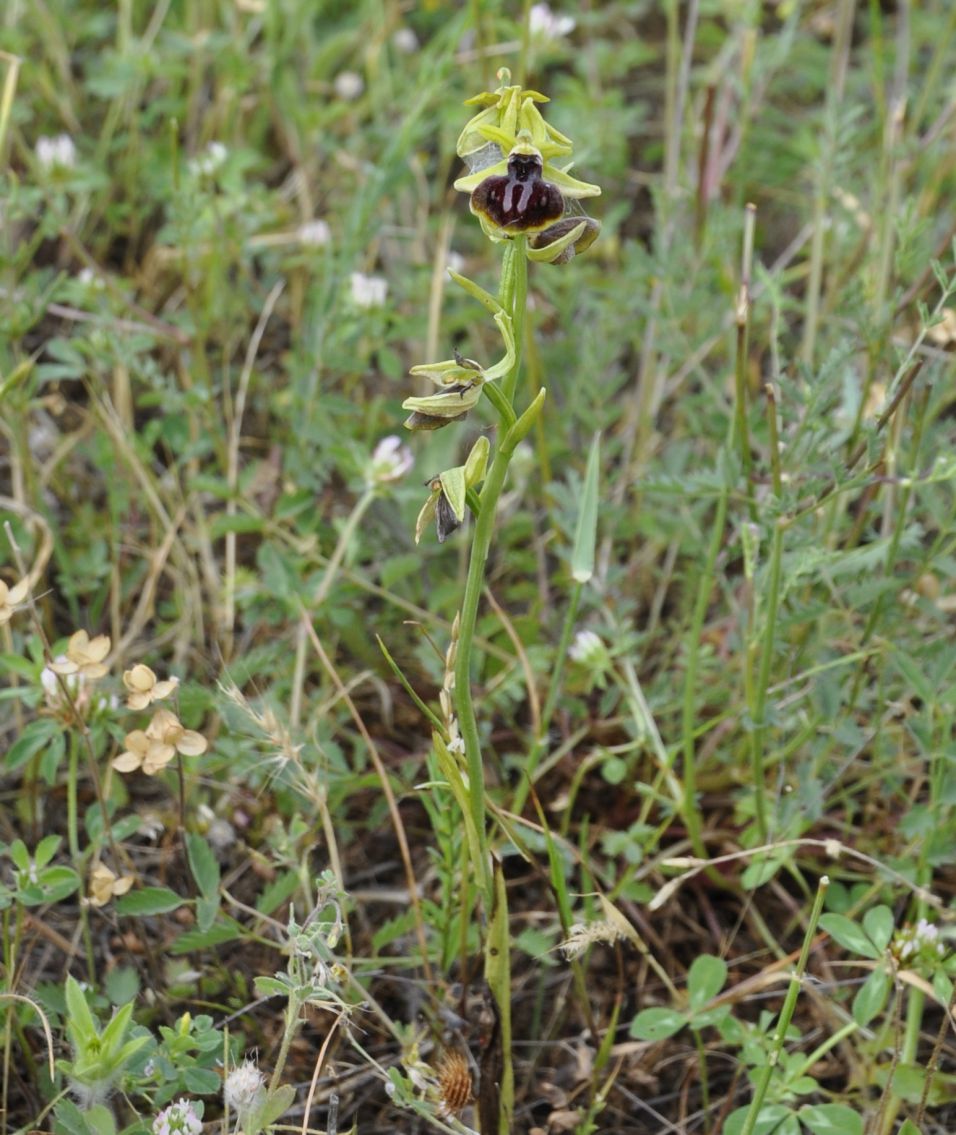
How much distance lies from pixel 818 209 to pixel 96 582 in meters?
1.43

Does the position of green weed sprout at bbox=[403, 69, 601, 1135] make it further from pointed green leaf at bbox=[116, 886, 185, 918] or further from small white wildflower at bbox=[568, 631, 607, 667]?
small white wildflower at bbox=[568, 631, 607, 667]

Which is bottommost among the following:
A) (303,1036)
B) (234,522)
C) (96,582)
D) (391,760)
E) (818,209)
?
(303,1036)

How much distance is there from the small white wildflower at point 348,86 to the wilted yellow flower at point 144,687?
6.36 ft

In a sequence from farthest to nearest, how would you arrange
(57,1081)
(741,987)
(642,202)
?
(642,202), (741,987), (57,1081)

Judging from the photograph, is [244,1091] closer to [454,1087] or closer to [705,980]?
[454,1087]

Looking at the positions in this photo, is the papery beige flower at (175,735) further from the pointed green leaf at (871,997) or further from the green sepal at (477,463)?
the pointed green leaf at (871,997)

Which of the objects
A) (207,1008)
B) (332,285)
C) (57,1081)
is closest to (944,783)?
(207,1008)

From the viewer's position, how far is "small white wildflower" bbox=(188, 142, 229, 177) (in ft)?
8.32

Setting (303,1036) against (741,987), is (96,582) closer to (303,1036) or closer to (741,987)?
(303,1036)

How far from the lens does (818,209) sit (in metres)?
2.28

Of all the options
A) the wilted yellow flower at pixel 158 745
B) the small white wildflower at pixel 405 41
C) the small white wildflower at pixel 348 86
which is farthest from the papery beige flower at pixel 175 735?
the small white wildflower at pixel 405 41

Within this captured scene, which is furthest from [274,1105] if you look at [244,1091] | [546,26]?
[546,26]

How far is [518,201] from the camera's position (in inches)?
47.5

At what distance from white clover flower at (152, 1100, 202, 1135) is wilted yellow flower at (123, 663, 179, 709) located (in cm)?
45
